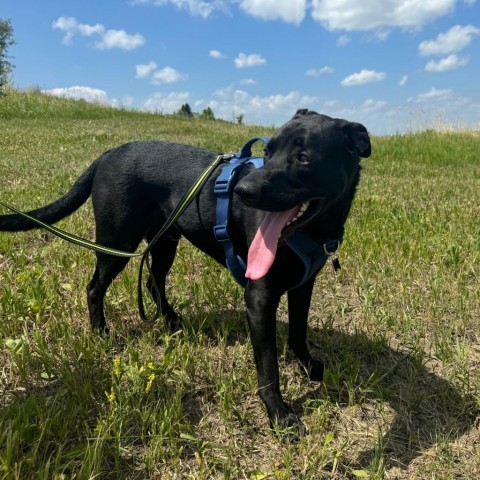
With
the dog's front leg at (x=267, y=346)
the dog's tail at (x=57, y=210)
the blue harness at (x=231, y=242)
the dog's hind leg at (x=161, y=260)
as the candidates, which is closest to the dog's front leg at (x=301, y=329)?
the blue harness at (x=231, y=242)

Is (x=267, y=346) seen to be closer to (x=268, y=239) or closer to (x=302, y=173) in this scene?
(x=268, y=239)

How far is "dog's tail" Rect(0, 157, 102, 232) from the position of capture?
271cm

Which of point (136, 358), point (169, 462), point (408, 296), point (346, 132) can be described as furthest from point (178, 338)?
point (408, 296)

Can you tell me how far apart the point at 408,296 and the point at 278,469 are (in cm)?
186

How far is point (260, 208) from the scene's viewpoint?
2.02 meters

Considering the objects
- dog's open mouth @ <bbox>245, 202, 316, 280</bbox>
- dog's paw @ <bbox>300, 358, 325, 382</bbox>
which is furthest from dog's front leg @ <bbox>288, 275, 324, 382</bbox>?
dog's open mouth @ <bbox>245, 202, 316, 280</bbox>

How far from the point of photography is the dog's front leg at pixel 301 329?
261 cm

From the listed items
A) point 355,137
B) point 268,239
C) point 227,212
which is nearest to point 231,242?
point 227,212

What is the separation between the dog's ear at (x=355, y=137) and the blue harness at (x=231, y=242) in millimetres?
437

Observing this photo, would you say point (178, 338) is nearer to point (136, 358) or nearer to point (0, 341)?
point (136, 358)

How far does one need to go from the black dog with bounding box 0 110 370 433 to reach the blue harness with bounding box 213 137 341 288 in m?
0.04

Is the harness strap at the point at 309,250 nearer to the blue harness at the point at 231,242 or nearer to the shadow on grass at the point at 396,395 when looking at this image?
the blue harness at the point at 231,242

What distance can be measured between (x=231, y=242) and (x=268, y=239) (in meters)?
0.45

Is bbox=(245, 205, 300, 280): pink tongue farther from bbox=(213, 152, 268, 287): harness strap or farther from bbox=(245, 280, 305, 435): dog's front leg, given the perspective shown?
bbox=(213, 152, 268, 287): harness strap
